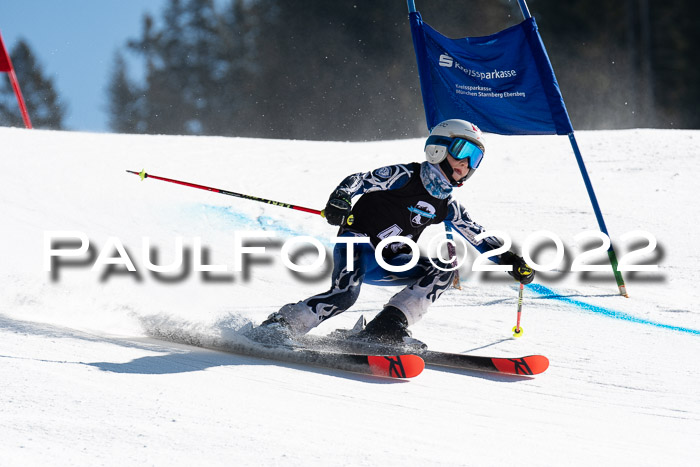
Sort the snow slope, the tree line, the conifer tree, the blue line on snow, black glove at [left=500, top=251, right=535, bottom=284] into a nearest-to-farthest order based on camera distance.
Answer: the snow slope → black glove at [left=500, top=251, right=535, bottom=284] → the blue line on snow → the tree line → the conifer tree

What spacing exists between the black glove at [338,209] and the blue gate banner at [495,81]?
7.10 ft

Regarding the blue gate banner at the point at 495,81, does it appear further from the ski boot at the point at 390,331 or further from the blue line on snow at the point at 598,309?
the ski boot at the point at 390,331

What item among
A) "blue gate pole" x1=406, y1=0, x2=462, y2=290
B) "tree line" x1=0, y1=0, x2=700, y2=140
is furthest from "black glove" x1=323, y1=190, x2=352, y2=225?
"tree line" x1=0, y1=0, x2=700, y2=140

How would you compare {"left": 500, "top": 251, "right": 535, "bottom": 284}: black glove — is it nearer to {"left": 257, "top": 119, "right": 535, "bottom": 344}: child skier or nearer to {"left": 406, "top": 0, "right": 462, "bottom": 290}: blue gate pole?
{"left": 257, "top": 119, "right": 535, "bottom": 344}: child skier

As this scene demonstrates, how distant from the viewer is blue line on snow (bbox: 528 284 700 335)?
461 cm

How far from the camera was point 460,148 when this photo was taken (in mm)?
3598

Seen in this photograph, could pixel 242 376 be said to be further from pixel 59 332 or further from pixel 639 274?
pixel 639 274

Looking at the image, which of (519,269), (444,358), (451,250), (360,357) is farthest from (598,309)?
(360,357)

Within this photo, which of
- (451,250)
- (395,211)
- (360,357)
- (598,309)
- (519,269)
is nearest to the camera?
Result: (360,357)

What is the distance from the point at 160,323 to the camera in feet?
12.6

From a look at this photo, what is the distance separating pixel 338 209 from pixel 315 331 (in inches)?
44.7

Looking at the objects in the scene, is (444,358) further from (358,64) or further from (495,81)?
(358,64)

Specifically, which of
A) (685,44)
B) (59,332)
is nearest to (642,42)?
(685,44)

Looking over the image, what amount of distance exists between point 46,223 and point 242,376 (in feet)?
11.7
